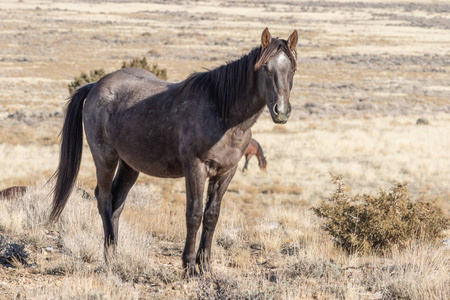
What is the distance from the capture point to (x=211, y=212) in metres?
5.45

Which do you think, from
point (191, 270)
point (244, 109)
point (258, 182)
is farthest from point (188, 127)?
point (258, 182)

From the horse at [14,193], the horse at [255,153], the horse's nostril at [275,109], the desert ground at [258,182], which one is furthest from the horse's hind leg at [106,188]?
the horse at [255,153]

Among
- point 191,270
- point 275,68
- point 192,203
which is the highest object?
point 275,68

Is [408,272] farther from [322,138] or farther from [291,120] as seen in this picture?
[291,120]

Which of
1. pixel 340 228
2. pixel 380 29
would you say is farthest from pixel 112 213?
pixel 380 29

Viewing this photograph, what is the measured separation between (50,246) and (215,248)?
73.7 inches

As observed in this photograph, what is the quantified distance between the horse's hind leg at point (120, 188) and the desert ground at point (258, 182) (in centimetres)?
35

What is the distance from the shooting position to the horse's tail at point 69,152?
630 centimetres

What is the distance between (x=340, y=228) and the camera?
6.42 m

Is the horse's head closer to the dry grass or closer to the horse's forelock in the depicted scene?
the horse's forelock

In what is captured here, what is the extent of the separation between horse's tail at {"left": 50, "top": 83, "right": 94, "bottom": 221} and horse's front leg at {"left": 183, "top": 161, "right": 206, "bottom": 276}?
175 cm

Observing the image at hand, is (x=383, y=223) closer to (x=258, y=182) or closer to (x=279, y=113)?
(x=279, y=113)

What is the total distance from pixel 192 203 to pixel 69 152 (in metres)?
1.99

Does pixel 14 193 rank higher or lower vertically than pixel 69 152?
lower
